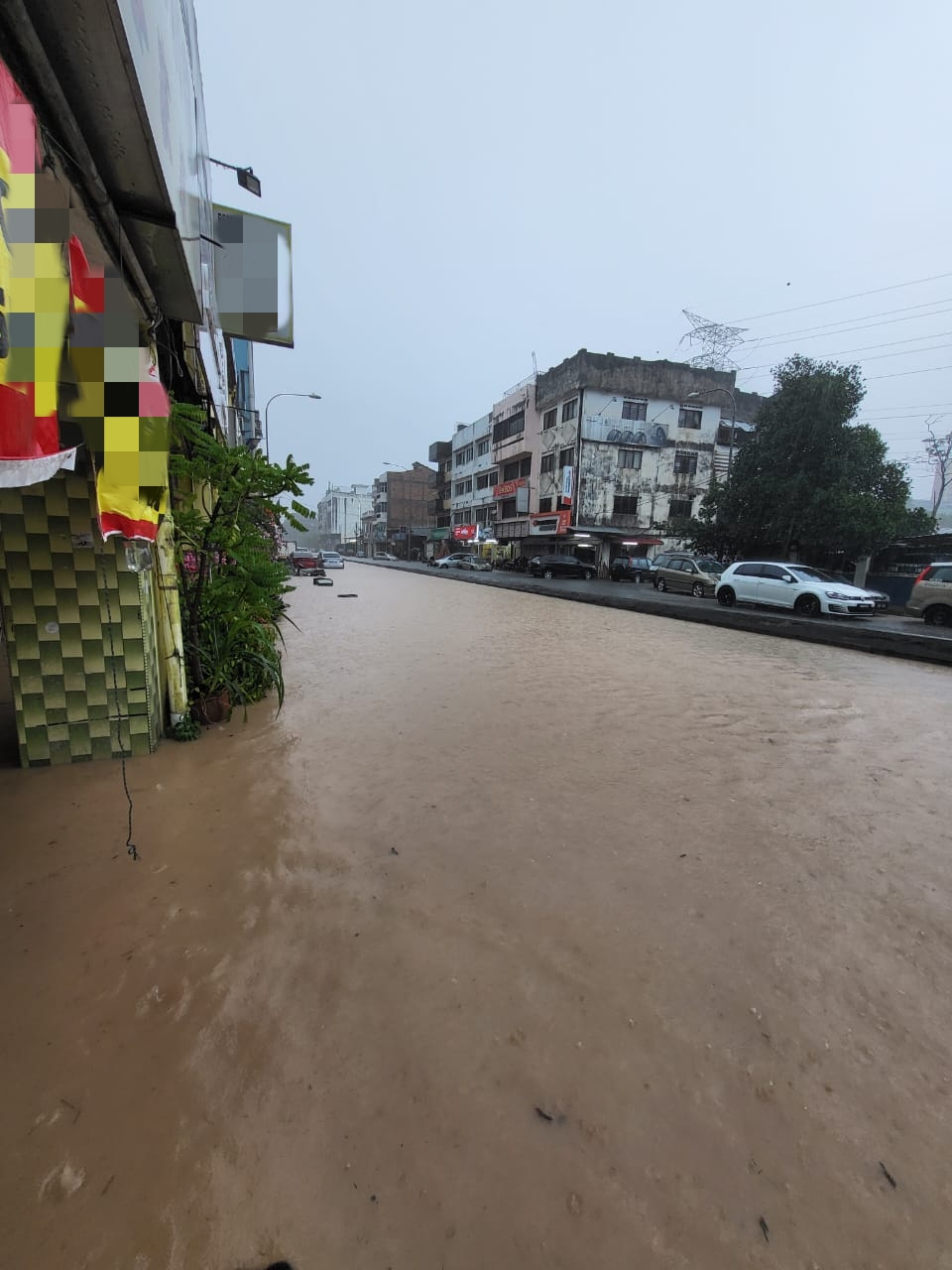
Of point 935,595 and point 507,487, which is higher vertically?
point 507,487

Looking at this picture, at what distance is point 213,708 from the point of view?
4348 millimetres

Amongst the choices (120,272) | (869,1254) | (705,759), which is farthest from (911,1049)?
(120,272)

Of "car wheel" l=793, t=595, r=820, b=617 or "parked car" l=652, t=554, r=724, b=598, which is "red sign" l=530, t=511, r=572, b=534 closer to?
"parked car" l=652, t=554, r=724, b=598

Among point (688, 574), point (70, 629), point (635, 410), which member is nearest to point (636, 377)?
point (635, 410)

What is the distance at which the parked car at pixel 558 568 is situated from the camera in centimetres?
2877

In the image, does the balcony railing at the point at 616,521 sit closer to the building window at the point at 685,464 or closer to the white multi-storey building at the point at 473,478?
the building window at the point at 685,464

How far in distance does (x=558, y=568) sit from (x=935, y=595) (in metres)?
17.9

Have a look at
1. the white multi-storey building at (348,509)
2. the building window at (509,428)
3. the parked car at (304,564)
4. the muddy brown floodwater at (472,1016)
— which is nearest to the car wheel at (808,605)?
the muddy brown floodwater at (472,1016)

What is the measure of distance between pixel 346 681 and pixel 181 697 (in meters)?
2.29

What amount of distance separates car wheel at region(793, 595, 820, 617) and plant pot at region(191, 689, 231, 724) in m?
13.4

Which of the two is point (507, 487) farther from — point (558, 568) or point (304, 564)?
point (304, 564)

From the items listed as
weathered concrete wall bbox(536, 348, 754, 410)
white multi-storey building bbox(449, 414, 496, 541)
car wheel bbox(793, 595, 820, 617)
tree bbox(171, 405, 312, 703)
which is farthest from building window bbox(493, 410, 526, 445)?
tree bbox(171, 405, 312, 703)

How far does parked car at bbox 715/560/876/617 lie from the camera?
12.6m

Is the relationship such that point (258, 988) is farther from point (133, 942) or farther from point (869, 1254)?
point (869, 1254)
